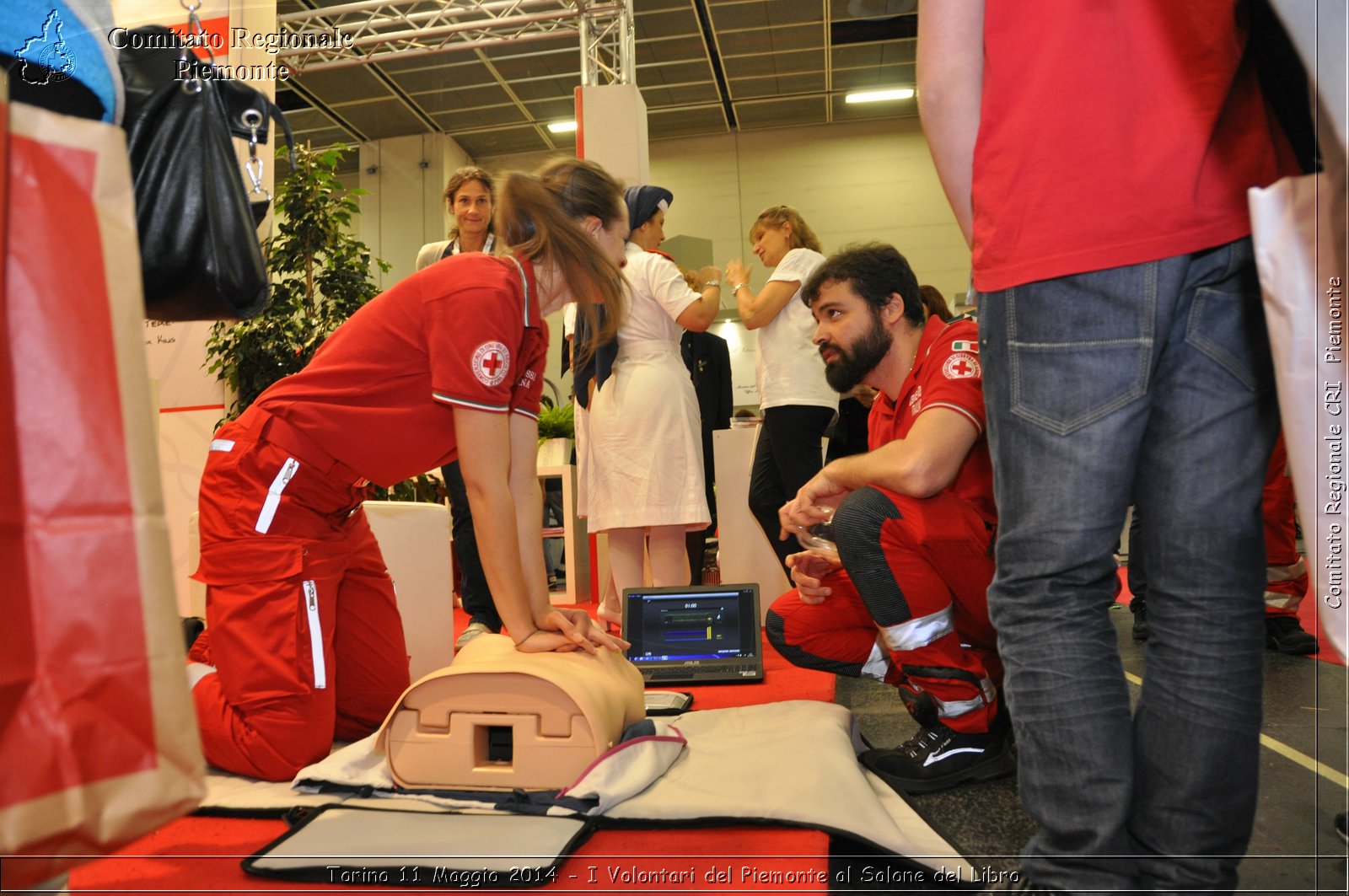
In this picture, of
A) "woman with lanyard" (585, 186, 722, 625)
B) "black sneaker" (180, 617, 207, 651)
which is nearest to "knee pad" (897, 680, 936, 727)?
"woman with lanyard" (585, 186, 722, 625)

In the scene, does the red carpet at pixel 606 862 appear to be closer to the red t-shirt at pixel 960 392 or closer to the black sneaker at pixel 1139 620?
the red t-shirt at pixel 960 392

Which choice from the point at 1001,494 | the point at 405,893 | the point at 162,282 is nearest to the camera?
the point at 162,282

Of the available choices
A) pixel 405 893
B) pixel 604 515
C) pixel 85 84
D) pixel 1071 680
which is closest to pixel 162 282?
pixel 85 84

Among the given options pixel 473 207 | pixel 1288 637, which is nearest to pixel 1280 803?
pixel 1288 637

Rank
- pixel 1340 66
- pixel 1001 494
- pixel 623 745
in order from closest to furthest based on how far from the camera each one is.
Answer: pixel 1340 66 < pixel 1001 494 < pixel 623 745

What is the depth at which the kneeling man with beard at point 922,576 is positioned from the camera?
1723 mm

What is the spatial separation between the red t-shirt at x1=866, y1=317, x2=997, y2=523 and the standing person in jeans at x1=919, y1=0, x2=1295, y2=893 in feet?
2.55

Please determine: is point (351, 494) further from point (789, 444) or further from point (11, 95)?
point (789, 444)

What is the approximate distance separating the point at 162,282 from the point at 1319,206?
0.99 metres

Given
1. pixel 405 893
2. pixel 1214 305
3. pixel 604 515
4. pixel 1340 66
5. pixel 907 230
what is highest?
pixel 907 230

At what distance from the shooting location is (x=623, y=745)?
1622 millimetres

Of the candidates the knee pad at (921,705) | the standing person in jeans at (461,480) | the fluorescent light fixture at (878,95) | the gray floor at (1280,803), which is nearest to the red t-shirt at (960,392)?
the knee pad at (921,705)

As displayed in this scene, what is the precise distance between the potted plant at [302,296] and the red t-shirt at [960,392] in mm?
3381

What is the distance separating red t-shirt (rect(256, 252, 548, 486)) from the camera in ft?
5.94
